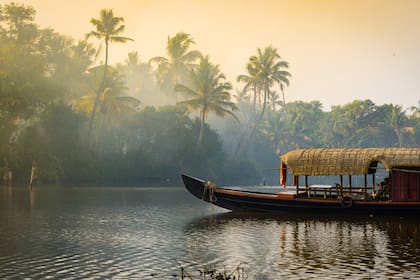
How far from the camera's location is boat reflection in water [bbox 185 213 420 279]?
1661 cm

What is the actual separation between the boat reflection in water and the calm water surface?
29 mm

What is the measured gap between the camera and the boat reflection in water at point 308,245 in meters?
16.6

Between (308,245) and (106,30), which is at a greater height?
(106,30)

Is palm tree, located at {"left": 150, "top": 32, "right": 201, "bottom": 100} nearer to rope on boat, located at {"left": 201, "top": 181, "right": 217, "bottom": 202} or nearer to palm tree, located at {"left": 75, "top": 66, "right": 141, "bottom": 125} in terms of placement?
palm tree, located at {"left": 75, "top": 66, "right": 141, "bottom": 125}

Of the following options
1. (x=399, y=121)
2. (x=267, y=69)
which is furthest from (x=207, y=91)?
(x=399, y=121)

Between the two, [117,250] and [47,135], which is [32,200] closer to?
[117,250]

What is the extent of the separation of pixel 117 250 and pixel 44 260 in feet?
8.90

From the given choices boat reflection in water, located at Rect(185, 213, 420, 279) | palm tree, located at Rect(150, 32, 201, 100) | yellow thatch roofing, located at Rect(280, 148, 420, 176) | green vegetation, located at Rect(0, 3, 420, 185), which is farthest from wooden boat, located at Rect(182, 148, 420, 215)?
palm tree, located at Rect(150, 32, 201, 100)

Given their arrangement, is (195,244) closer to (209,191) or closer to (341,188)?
(209,191)

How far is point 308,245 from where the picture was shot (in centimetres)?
2106

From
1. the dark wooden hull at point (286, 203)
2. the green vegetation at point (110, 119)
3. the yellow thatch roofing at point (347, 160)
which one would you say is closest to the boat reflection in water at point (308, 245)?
the dark wooden hull at point (286, 203)

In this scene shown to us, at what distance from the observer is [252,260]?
1795cm

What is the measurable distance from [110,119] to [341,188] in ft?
152

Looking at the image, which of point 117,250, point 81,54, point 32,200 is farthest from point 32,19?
point 117,250
